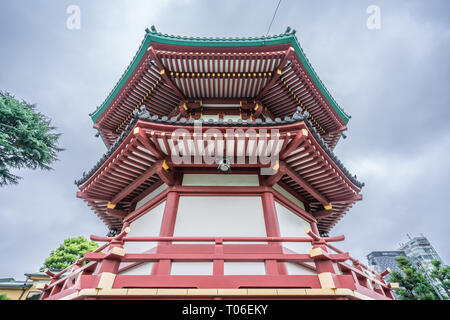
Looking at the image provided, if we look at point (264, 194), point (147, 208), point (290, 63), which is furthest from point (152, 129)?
point (290, 63)

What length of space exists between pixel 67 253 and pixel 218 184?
20353 millimetres

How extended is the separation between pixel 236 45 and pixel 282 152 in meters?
4.29

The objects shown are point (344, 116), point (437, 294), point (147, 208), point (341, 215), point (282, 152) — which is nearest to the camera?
point (282, 152)

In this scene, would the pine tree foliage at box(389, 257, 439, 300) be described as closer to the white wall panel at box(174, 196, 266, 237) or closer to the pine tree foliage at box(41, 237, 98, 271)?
the white wall panel at box(174, 196, 266, 237)

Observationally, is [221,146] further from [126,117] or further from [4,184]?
[4,184]

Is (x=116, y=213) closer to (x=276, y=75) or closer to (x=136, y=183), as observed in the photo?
(x=136, y=183)

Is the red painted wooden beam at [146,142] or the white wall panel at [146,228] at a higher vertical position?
the red painted wooden beam at [146,142]

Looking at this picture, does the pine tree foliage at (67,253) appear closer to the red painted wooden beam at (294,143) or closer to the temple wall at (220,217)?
the temple wall at (220,217)

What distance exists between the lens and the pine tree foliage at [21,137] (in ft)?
50.8

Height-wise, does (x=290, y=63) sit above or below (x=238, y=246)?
above

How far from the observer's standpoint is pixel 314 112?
10.1 m

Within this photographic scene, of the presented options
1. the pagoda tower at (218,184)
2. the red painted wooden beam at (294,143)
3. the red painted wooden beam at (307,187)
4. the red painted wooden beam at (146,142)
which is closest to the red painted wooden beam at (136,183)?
the pagoda tower at (218,184)

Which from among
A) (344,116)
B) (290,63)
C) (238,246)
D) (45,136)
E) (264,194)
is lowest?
(238,246)

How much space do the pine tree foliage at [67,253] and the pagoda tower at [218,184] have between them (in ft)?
46.0
